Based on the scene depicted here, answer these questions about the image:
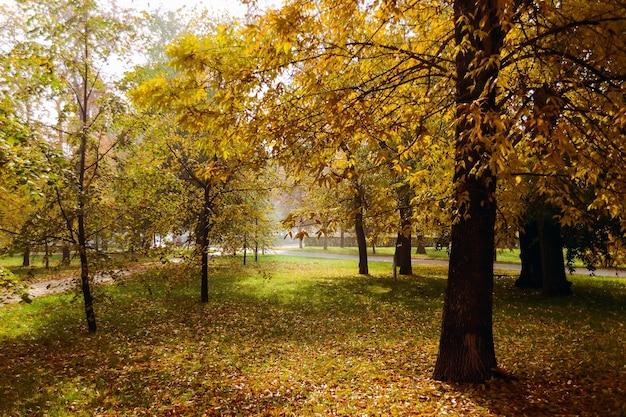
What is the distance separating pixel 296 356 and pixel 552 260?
10944mm

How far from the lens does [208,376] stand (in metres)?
7.36

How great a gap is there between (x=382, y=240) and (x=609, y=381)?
→ 4.44 m

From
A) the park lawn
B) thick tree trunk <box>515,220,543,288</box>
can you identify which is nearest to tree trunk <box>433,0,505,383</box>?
the park lawn

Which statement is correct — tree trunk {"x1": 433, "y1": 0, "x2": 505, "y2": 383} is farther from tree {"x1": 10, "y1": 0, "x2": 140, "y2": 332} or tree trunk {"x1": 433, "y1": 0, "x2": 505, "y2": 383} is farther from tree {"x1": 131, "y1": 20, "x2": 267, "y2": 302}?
tree {"x1": 10, "y1": 0, "x2": 140, "y2": 332}

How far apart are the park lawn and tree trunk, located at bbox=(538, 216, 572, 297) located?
560mm

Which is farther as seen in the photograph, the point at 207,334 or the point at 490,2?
the point at 207,334

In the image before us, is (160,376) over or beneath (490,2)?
beneath

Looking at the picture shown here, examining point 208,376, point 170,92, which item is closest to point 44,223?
point 208,376

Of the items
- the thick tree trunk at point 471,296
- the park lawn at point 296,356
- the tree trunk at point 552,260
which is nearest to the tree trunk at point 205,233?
the park lawn at point 296,356

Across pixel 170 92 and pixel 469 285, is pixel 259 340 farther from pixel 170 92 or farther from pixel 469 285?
pixel 170 92

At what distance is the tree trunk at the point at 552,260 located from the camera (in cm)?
1346

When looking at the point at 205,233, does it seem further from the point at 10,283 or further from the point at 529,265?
the point at 529,265

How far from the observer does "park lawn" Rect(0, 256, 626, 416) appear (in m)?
5.76

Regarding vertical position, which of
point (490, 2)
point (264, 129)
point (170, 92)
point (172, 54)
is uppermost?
point (490, 2)
